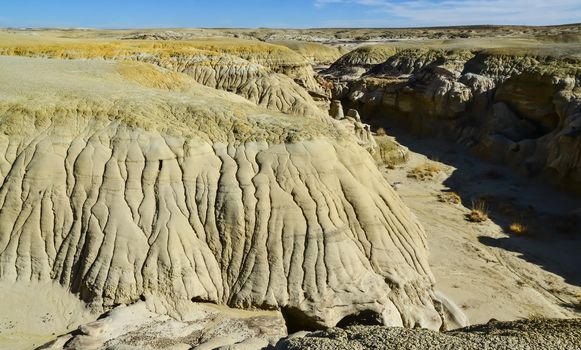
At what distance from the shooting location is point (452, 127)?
106 feet

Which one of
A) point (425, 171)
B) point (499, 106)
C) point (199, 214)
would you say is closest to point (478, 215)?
point (425, 171)

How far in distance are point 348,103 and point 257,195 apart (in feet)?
91.0

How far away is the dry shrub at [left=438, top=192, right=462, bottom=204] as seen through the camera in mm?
22672

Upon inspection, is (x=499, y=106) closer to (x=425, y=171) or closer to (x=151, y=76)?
(x=425, y=171)

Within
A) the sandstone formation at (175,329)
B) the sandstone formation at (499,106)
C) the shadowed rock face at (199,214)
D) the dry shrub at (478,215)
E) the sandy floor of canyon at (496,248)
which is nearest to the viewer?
the sandstone formation at (175,329)

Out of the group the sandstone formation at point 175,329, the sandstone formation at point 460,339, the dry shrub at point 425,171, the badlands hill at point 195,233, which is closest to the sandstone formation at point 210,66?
the dry shrub at point 425,171

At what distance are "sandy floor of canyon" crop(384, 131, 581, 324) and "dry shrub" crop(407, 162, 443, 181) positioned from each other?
27 cm

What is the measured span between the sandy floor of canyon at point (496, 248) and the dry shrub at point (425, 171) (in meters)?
0.27

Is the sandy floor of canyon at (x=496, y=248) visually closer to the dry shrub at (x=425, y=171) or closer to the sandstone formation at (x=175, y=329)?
the dry shrub at (x=425, y=171)

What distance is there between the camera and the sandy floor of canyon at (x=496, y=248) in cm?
1426

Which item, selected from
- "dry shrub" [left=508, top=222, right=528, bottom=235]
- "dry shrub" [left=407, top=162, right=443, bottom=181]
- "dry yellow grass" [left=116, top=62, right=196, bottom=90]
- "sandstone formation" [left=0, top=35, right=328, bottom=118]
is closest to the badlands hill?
"dry yellow grass" [left=116, top=62, right=196, bottom=90]

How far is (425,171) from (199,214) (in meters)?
17.4

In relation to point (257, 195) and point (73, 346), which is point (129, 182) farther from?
point (73, 346)

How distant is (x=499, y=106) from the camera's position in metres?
30.0
